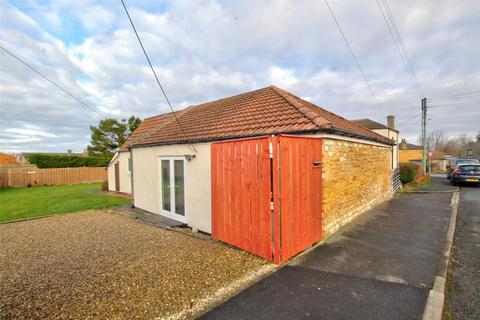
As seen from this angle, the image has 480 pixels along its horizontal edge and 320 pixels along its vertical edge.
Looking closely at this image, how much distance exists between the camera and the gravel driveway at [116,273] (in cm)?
335

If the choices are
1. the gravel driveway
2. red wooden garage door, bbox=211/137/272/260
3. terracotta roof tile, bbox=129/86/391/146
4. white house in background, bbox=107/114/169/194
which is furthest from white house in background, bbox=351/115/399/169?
the gravel driveway

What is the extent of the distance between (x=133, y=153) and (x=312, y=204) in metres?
8.23

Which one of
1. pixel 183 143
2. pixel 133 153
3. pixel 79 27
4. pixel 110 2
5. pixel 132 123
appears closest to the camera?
pixel 110 2

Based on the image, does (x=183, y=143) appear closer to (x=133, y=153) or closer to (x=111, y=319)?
(x=133, y=153)

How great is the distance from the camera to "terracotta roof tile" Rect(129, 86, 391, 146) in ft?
19.6

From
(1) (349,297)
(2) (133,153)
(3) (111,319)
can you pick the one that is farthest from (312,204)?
(2) (133,153)

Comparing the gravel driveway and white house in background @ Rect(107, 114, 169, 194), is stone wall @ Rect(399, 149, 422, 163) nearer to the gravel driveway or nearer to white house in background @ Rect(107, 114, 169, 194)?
white house in background @ Rect(107, 114, 169, 194)

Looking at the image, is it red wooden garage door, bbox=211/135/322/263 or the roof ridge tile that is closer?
red wooden garage door, bbox=211/135/322/263

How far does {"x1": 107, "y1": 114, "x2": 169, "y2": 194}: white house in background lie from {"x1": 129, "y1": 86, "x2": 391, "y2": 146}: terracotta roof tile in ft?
13.5

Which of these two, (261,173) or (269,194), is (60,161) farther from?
(269,194)

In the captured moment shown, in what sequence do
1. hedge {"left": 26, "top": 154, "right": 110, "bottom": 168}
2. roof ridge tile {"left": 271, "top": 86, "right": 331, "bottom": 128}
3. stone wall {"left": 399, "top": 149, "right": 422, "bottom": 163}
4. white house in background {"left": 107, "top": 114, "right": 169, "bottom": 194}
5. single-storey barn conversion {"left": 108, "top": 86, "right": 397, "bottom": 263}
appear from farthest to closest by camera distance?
stone wall {"left": 399, "top": 149, "right": 422, "bottom": 163} → hedge {"left": 26, "top": 154, "right": 110, "bottom": 168} → white house in background {"left": 107, "top": 114, "right": 169, "bottom": 194} → roof ridge tile {"left": 271, "top": 86, "right": 331, "bottom": 128} → single-storey barn conversion {"left": 108, "top": 86, "right": 397, "bottom": 263}

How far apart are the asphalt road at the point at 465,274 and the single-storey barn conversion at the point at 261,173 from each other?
7.85 ft

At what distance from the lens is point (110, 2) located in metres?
4.39

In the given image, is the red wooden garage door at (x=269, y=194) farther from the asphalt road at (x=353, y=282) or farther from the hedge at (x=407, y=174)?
the hedge at (x=407, y=174)
